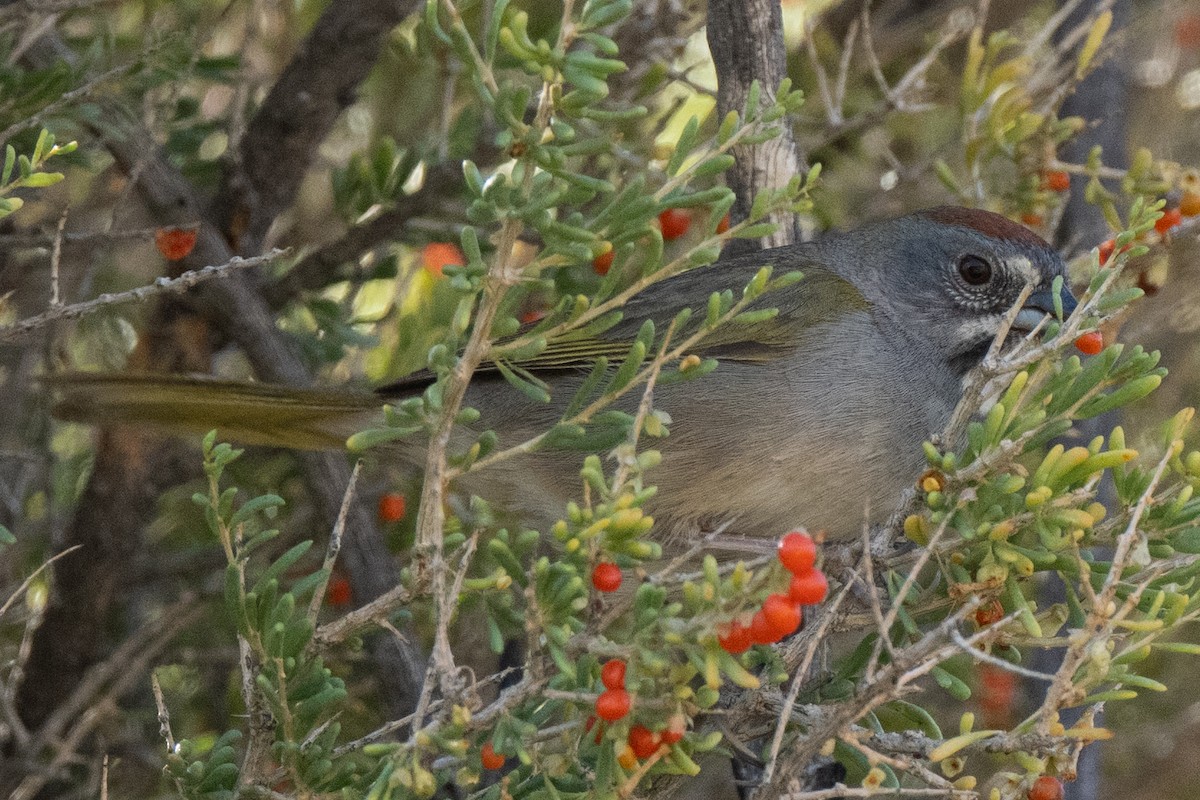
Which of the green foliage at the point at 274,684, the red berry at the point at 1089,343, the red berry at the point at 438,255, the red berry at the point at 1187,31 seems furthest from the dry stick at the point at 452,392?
the red berry at the point at 1187,31

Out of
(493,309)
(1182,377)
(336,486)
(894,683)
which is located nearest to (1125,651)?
(894,683)

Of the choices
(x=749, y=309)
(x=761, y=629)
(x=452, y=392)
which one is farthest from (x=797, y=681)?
(x=749, y=309)

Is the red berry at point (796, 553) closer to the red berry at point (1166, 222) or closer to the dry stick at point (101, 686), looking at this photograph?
the dry stick at point (101, 686)

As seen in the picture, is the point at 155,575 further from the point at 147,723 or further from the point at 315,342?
the point at 315,342

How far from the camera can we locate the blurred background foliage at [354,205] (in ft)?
12.4

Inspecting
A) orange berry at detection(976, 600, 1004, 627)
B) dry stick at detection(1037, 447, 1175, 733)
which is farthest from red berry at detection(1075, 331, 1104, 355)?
dry stick at detection(1037, 447, 1175, 733)

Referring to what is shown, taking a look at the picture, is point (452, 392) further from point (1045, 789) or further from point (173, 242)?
point (173, 242)

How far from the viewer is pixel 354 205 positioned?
4129 mm

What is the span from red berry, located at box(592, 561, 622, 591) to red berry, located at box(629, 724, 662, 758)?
8.9 inches

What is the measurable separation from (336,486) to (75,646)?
88 centimetres

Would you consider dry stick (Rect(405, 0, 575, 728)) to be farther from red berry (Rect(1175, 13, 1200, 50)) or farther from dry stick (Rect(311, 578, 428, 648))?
red berry (Rect(1175, 13, 1200, 50))

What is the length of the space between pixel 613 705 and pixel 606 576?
23cm

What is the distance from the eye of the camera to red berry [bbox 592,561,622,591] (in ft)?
7.00

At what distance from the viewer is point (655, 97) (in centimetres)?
471
